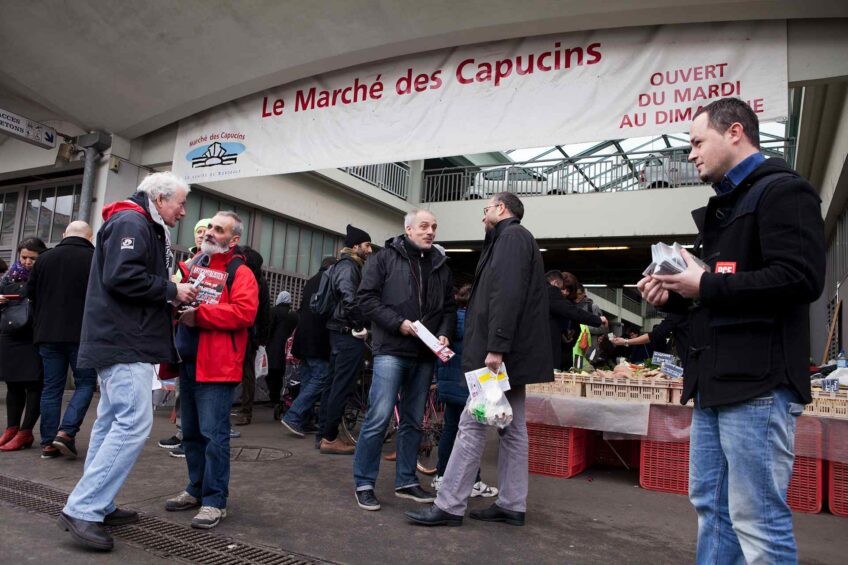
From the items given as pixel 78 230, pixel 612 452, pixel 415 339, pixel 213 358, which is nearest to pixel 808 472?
pixel 612 452

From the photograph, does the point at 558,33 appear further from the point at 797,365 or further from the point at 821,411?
the point at 797,365

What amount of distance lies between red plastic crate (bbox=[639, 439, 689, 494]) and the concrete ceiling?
11.6 ft

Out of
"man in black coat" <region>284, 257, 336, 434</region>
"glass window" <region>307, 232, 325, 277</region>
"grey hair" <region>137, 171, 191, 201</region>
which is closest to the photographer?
"grey hair" <region>137, 171, 191, 201</region>

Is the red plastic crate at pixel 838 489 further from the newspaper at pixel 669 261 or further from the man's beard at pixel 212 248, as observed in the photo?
the man's beard at pixel 212 248

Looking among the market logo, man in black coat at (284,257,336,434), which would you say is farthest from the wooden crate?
the market logo

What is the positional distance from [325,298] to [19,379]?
264 centimetres

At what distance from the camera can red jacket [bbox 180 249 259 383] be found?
3.37 metres

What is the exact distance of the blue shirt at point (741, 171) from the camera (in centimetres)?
207

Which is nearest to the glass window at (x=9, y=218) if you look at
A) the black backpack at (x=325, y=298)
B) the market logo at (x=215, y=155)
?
the market logo at (x=215, y=155)

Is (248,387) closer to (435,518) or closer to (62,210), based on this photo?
(435,518)

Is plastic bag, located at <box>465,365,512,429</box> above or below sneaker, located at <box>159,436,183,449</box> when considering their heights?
above

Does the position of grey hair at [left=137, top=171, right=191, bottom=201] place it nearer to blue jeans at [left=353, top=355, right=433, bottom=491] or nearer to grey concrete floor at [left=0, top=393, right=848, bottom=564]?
blue jeans at [left=353, top=355, right=433, bottom=491]

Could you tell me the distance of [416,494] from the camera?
4.12 metres

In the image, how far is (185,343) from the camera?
3488mm
